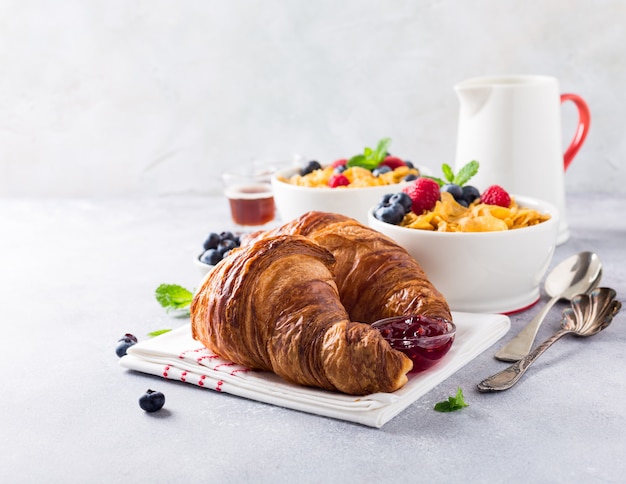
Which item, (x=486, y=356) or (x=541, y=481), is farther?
(x=486, y=356)

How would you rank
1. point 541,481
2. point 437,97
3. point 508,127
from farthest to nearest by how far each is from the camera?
point 437,97
point 508,127
point 541,481

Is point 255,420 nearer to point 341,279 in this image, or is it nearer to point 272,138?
point 341,279

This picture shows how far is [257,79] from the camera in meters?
3.18

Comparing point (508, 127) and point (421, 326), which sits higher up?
point (508, 127)

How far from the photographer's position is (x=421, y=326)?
1367 mm

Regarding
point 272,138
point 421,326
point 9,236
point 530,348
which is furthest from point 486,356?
point 272,138

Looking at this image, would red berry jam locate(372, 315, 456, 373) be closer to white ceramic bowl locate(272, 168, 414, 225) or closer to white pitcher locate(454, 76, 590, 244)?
white ceramic bowl locate(272, 168, 414, 225)

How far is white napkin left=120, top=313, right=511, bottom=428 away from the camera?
1.25 meters

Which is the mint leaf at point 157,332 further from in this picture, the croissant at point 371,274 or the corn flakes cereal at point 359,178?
the corn flakes cereal at point 359,178

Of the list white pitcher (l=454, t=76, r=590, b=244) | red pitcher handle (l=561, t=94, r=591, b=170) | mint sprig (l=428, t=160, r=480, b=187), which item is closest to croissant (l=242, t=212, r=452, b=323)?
mint sprig (l=428, t=160, r=480, b=187)

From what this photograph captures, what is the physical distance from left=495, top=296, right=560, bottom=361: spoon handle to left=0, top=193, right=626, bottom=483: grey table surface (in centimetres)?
3

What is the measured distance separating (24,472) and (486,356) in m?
0.82

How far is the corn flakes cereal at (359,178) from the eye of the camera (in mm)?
2191

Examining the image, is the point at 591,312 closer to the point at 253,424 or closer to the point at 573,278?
the point at 573,278
